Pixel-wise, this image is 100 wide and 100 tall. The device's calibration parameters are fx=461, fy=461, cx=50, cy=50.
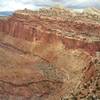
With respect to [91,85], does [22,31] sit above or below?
below

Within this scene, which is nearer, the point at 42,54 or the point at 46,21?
the point at 42,54

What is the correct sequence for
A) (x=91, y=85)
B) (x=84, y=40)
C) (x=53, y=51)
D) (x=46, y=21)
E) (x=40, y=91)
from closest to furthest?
(x=91, y=85) → (x=40, y=91) → (x=84, y=40) → (x=53, y=51) → (x=46, y=21)

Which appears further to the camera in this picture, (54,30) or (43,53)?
(43,53)

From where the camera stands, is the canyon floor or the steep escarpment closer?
the canyon floor

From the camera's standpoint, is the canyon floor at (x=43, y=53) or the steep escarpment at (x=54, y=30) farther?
the steep escarpment at (x=54, y=30)

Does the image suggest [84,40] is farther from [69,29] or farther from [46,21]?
[46,21]

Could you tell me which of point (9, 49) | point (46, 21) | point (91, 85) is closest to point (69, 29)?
point (46, 21)

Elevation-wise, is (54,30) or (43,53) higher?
(54,30)

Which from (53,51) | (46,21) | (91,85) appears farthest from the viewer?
(46,21)
